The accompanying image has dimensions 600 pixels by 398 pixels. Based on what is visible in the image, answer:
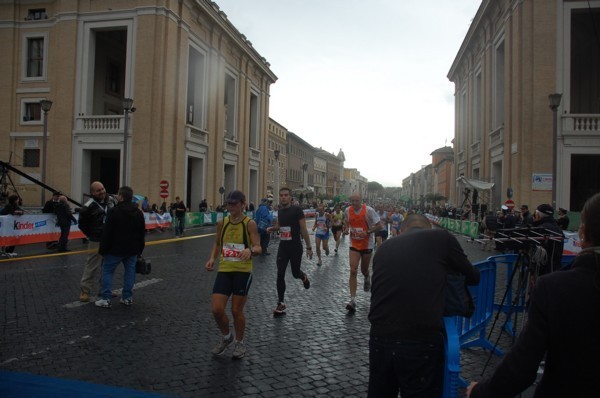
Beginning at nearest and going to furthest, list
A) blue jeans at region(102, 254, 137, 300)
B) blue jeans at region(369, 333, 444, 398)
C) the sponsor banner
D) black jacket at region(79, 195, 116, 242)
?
1. blue jeans at region(369, 333, 444, 398)
2. blue jeans at region(102, 254, 137, 300)
3. black jacket at region(79, 195, 116, 242)
4. the sponsor banner

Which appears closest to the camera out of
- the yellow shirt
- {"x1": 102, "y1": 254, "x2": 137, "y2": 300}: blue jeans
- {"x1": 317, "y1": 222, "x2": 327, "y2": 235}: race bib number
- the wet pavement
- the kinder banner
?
the wet pavement

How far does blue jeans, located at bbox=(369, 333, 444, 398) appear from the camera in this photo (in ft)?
8.55

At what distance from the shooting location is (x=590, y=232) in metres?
1.89

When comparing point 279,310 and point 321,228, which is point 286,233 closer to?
point 279,310

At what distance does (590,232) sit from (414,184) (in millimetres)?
167671

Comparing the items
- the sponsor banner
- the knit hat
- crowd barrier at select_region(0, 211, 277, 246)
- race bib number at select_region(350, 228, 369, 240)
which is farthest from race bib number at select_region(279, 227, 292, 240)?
the sponsor banner

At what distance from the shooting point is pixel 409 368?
2617 mm

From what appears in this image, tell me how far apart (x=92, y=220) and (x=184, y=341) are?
370 cm

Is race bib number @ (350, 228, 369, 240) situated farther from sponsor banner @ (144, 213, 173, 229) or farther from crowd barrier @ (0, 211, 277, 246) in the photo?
sponsor banner @ (144, 213, 173, 229)

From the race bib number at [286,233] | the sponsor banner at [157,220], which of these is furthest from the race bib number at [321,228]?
the sponsor banner at [157,220]

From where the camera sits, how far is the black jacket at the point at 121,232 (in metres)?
7.41

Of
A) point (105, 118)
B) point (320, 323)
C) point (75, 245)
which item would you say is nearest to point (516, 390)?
point (320, 323)

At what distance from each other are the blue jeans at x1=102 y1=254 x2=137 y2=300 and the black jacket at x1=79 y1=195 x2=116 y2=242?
935mm

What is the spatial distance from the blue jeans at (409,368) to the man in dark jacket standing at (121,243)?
19.1ft
